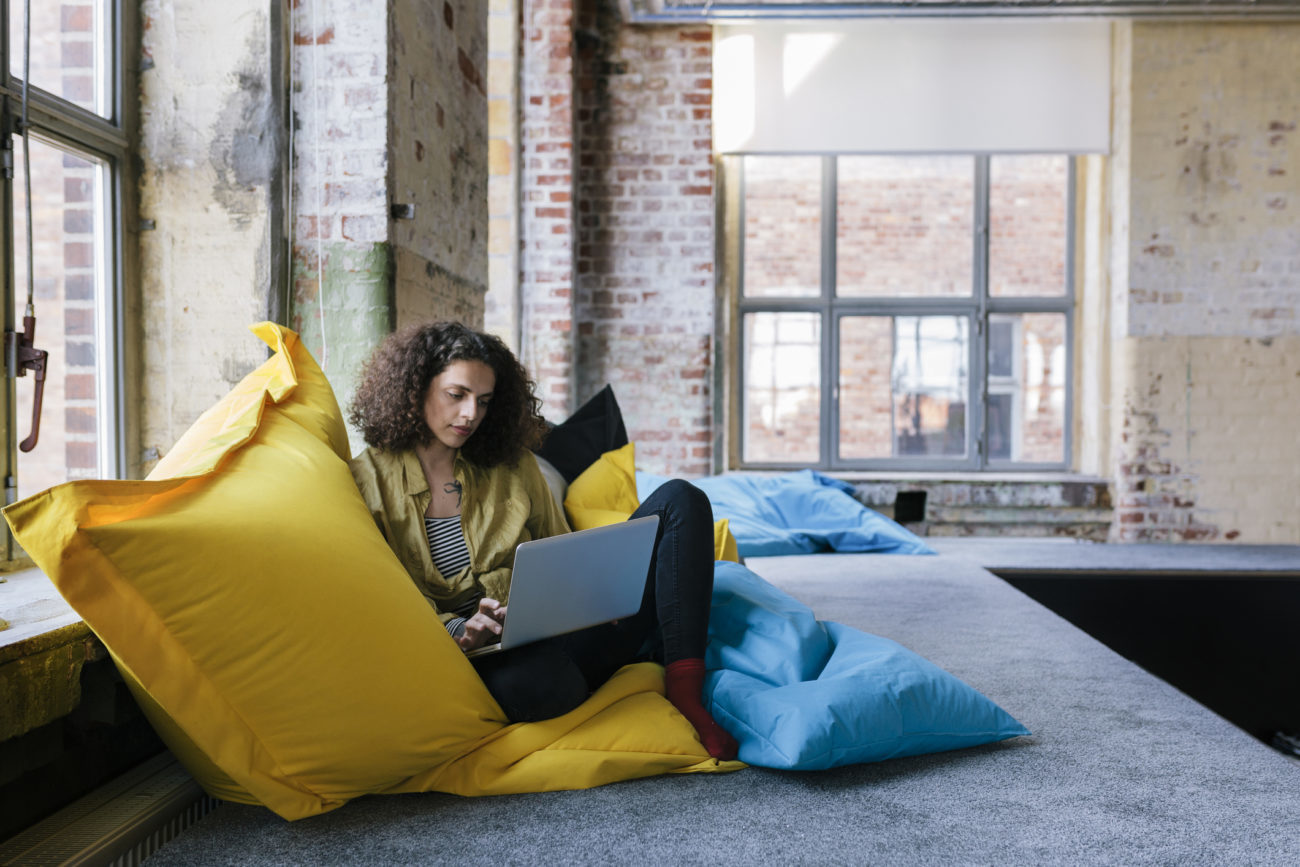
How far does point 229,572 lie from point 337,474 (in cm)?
32

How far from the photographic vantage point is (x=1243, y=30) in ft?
14.0

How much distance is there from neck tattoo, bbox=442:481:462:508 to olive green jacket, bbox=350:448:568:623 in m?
0.01

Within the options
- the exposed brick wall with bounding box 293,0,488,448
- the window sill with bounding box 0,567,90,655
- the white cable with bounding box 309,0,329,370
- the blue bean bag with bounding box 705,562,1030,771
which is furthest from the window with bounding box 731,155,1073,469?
the window sill with bounding box 0,567,90,655

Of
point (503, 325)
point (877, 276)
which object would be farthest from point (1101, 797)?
point (877, 276)

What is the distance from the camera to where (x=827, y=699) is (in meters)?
1.44

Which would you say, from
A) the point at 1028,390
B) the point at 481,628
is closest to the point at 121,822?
the point at 481,628

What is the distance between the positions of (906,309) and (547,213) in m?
1.97

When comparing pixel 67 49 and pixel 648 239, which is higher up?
pixel 648 239

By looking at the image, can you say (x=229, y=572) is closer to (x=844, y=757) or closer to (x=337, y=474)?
(x=337, y=474)

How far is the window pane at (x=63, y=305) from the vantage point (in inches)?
63.5

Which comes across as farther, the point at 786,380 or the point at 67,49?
the point at 786,380

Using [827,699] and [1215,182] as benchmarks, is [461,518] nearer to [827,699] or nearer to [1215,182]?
[827,699]

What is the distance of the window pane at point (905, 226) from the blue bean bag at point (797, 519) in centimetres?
146

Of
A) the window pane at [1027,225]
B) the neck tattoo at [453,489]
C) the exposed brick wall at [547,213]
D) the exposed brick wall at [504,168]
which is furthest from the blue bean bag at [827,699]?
the window pane at [1027,225]
